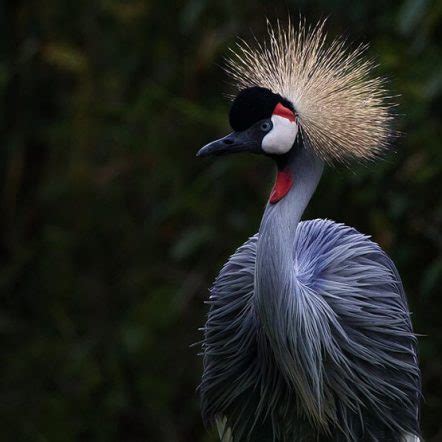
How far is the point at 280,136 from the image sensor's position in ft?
7.47

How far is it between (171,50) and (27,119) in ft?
2.21

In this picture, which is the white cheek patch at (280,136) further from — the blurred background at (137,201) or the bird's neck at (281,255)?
the blurred background at (137,201)

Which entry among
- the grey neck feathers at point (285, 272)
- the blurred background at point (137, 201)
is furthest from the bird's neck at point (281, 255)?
the blurred background at point (137, 201)

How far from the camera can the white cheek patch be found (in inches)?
89.7

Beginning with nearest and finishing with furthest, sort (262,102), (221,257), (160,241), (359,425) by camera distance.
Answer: (262,102) < (359,425) < (221,257) < (160,241)

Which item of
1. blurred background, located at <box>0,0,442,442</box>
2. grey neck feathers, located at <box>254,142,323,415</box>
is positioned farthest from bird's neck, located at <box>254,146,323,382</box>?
blurred background, located at <box>0,0,442,442</box>

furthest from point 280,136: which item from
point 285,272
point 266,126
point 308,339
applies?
point 308,339

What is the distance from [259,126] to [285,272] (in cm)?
26

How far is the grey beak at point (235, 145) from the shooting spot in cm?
228

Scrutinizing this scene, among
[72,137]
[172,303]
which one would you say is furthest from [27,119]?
[172,303]

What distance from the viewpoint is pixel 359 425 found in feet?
8.06

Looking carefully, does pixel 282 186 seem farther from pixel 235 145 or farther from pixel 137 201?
pixel 137 201

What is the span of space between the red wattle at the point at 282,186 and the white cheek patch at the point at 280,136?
0.14 ft

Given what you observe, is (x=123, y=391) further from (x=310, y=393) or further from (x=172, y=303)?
(x=310, y=393)
